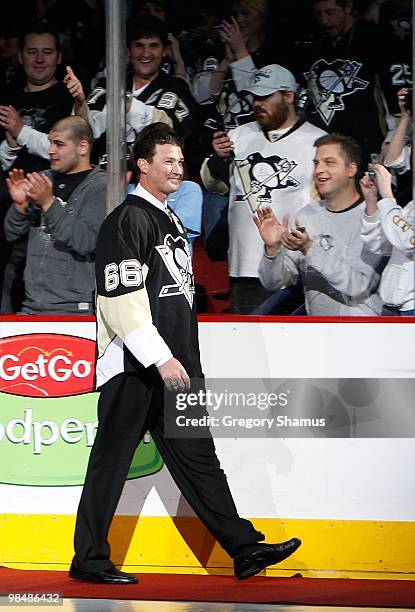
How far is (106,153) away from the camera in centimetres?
574

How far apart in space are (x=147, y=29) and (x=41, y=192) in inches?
35.8

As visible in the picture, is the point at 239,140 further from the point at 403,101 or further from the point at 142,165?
the point at 403,101

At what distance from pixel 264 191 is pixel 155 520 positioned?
1.57 metres

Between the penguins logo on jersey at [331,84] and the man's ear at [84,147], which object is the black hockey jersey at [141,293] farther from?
the penguins logo on jersey at [331,84]

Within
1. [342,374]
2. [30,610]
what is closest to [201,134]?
[342,374]

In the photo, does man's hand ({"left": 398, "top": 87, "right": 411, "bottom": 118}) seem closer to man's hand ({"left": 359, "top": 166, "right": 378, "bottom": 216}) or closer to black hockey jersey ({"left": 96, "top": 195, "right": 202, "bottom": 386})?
man's hand ({"left": 359, "top": 166, "right": 378, "bottom": 216})

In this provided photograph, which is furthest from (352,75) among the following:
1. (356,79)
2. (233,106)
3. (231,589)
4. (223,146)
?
(231,589)

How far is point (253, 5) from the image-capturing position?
19.2ft

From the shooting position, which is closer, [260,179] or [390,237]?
[390,237]

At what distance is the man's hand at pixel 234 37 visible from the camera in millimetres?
5848

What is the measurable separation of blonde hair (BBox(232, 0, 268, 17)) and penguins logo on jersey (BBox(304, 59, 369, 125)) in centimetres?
36

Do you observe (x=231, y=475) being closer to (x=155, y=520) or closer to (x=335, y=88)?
(x=155, y=520)

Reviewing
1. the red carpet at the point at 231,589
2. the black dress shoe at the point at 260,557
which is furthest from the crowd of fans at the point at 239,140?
the red carpet at the point at 231,589

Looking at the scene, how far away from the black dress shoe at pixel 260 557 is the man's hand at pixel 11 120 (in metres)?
2.27
